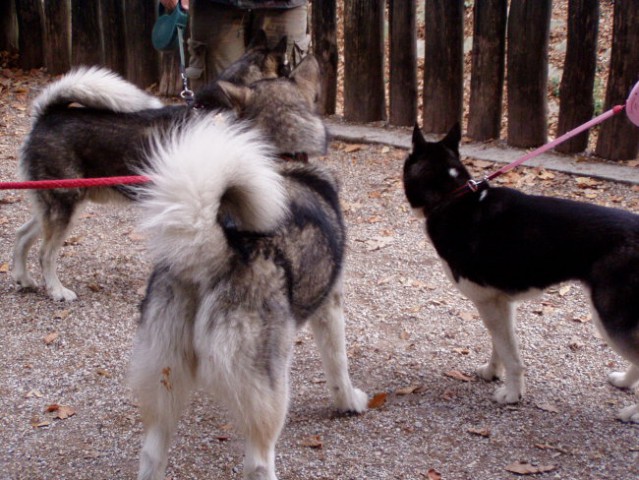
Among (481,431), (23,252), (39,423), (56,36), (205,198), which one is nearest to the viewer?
(205,198)

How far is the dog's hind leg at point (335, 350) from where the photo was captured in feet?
11.8

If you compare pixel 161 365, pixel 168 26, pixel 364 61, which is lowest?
pixel 161 365

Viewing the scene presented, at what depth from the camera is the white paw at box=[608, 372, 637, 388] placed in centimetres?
395

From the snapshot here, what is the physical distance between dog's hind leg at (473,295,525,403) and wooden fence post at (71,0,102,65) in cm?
764

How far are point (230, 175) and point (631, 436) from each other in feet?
7.27

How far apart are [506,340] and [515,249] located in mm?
473

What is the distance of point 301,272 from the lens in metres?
3.06

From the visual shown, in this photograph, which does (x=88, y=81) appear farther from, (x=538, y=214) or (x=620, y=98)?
(x=620, y=98)

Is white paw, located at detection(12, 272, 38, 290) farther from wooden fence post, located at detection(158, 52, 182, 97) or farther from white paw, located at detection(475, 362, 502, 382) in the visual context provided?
wooden fence post, located at detection(158, 52, 182, 97)

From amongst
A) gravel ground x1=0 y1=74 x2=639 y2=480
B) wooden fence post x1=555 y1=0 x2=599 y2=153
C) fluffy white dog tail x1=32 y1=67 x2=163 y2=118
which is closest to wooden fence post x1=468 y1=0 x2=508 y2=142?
wooden fence post x1=555 y1=0 x2=599 y2=153

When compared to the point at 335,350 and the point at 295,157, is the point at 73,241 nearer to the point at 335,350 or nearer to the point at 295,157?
the point at 295,157

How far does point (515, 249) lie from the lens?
12.0 ft

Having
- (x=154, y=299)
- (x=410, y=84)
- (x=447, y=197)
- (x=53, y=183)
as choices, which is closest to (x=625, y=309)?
(x=447, y=197)

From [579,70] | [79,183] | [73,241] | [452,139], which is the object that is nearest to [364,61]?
[579,70]
